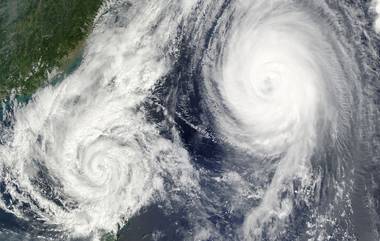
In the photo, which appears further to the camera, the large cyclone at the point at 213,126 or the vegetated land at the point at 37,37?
the vegetated land at the point at 37,37

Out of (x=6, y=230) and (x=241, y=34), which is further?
(x=6, y=230)

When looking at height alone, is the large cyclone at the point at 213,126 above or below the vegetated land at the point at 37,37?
below

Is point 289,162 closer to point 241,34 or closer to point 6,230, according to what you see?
point 241,34

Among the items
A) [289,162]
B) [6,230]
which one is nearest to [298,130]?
[289,162]

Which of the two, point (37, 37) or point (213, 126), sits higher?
point (37, 37)

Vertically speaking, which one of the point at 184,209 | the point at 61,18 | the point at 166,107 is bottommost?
the point at 184,209
